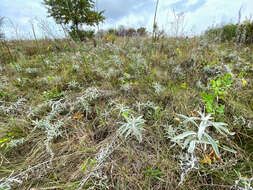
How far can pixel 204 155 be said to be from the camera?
833 mm

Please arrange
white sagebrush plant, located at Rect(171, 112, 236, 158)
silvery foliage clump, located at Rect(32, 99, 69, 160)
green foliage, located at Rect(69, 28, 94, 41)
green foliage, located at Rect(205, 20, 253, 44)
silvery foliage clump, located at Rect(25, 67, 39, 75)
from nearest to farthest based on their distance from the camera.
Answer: white sagebrush plant, located at Rect(171, 112, 236, 158), silvery foliage clump, located at Rect(32, 99, 69, 160), green foliage, located at Rect(69, 28, 94, 41), silvery foliage clump, located at Rect(25, 67, 39, 75), green foliage, located at Rect(205, 20, 253, 44)

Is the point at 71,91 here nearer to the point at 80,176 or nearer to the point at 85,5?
Answer: the point at 80,176

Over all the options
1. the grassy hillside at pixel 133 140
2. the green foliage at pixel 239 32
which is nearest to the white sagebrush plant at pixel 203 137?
the grassy hillside at pixel 133 140

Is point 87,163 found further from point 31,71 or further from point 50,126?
point 31,71

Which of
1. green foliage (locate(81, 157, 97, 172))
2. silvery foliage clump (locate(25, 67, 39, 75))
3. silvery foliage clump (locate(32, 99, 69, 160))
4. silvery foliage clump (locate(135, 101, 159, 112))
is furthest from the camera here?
silvery foliage clump (locate(25, 67, 39, 75))

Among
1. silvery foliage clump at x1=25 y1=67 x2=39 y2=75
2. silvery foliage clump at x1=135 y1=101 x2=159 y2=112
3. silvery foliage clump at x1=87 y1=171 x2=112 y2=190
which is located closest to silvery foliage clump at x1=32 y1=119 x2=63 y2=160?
silvery foliage clump at x1=87 y1=171 x2=112 y2=190

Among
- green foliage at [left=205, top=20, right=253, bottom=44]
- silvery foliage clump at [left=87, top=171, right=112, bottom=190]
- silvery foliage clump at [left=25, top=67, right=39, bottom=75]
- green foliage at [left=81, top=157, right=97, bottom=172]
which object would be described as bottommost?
silvery foliage clump at [left=87, top=171, right=112, bottom=190]

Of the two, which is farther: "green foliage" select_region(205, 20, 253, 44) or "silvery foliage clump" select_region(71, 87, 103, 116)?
"green foliage" select_region(205, 20, 253, 44)

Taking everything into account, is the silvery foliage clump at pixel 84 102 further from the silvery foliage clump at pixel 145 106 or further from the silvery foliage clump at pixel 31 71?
the silvery foliage clump at pixel 31 71

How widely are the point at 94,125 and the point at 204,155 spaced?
1.03m

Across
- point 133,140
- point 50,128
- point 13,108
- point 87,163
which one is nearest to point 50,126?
point 50,128

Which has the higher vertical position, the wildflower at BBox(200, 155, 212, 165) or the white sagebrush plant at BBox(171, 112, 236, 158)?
the white sagebrush plant at BBox(171, 112, 236, 158)

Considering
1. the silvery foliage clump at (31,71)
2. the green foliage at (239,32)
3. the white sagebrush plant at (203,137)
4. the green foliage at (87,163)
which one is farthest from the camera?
the green foliage at (239,32)

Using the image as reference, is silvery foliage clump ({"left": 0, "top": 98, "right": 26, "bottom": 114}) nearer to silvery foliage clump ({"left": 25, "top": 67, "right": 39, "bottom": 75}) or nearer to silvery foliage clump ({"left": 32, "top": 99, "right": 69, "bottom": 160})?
silvery foliage clump ({"left": 32, "top": 99, "right": 69, "bottom": 160})
